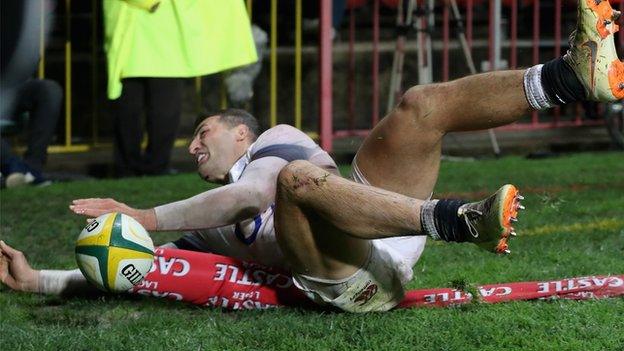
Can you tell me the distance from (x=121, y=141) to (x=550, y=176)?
10.9ft

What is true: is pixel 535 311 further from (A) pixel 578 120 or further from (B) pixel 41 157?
(A) pixel 578 120

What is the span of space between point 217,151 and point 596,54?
68.5 inches

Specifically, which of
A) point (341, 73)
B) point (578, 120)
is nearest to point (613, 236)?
point (578, 120)

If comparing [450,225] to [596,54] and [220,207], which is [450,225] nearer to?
[596,54]

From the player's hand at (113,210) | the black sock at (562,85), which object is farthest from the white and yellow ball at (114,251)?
the black sock at (562,85)

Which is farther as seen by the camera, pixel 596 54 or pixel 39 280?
pixel 39 280

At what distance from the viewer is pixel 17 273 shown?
6.56 meters

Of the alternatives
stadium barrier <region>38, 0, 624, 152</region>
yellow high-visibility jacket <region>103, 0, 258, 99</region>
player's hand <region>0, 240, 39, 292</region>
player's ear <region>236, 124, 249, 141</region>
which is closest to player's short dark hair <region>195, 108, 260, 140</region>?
player's ear <region>236, 124, 249, 141</region>

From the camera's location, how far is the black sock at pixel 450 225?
16.2 feet

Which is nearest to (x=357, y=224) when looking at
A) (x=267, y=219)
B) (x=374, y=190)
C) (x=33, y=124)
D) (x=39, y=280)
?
(x=374, y=190)

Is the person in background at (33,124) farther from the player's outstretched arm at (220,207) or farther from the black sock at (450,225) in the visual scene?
the black sock at (450,225)

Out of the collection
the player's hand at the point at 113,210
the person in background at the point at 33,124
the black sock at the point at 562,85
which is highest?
the black sock at the point at 562,85

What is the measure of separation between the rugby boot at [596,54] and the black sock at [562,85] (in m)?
0.02

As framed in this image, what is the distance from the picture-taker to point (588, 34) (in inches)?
210
